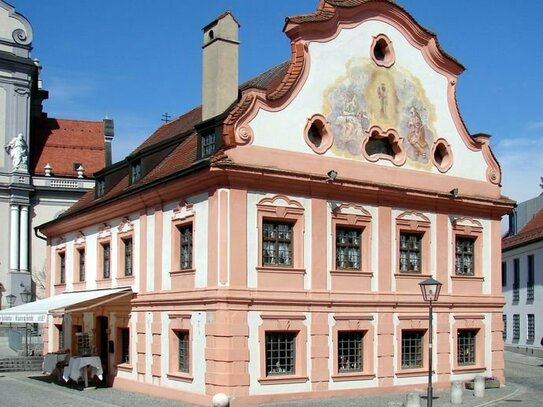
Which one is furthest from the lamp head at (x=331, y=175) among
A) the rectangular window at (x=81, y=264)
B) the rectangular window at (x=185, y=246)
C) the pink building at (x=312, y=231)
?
the rectangular window at (x=81, y=264)

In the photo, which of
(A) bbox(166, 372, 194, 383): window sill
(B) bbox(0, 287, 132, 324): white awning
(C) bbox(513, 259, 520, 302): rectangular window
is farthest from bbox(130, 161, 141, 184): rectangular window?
(C) bbox(513, 259, 520, 302): rectangular window

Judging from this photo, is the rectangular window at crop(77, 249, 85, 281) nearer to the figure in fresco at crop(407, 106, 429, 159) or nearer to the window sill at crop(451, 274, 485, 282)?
the figure in fresco at crop(407, 106, 429, 159)

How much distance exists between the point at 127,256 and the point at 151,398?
225 inches

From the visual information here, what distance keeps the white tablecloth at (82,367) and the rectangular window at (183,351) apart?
4339 millimetres

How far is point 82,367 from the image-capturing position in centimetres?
2844

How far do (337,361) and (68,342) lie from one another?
13.8 metres

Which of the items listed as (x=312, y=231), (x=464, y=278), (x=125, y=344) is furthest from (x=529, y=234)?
(x=312, y=231)

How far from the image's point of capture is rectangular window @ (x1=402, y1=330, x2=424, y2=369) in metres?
26.8

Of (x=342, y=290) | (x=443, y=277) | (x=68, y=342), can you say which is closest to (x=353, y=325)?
(x=342, y=290)

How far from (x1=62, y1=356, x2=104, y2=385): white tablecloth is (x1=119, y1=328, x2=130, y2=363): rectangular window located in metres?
0.90

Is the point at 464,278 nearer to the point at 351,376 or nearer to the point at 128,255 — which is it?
the point at 351,376

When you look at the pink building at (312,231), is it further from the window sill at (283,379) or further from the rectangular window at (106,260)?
the rectangular window at (106,260)

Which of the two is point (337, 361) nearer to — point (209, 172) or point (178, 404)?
point (178, 404)

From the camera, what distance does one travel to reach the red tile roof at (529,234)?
50084 millimetres
